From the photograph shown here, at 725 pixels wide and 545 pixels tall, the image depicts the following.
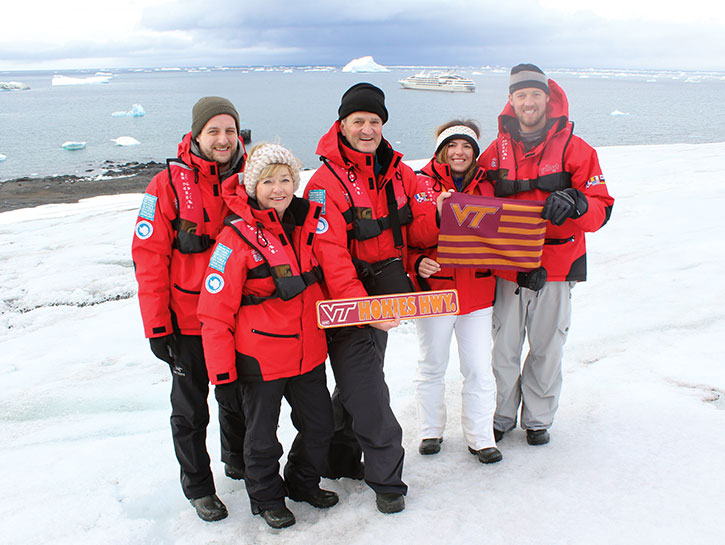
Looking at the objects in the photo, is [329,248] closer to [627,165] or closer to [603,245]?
[603,245]

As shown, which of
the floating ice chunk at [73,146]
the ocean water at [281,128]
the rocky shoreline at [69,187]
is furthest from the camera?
the floating ice chunk at [73,146]

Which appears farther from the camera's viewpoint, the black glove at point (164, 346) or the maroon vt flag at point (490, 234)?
the maroon vt flag at point (490, 234)

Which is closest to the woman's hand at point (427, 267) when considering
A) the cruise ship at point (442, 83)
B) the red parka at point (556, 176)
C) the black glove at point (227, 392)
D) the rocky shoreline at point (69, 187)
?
the red parka at point (556, 176)

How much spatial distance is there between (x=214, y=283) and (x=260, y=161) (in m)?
0.62

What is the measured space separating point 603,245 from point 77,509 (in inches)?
A: 253

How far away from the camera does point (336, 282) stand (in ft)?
8.70

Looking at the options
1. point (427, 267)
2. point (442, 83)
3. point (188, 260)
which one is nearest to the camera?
point (188, 260)

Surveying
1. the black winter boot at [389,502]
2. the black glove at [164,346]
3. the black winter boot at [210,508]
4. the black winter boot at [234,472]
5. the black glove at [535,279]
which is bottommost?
the black winter boot at [234,472]

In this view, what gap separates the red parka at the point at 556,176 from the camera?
285 cm

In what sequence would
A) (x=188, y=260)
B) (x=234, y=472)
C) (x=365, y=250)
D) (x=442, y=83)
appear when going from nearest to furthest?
1. (x=188, y=260)
2. (x=365, y=250)
3. (x=234, y=472)
4. (x=442, y=83)

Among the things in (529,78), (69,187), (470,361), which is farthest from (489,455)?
(69,187)

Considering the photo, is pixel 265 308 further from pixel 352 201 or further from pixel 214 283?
pixel 352 201

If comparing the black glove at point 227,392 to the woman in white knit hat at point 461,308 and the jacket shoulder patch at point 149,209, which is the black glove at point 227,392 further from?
the woman in white knit hat at point 461,308

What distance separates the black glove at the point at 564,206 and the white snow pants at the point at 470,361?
0.67 meters
